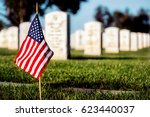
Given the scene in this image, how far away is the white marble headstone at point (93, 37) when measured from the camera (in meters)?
26.5

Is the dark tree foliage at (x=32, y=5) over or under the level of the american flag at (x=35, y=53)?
over

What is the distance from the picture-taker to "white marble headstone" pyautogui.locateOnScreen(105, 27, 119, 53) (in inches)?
1270

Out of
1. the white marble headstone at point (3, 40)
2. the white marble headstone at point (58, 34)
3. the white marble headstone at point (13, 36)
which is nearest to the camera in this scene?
the white marble headstone at point (58, 34)

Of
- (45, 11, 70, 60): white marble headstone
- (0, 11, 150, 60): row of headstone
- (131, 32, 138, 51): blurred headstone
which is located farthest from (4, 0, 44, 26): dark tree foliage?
(45, 11, 70, 60): white marble headstone

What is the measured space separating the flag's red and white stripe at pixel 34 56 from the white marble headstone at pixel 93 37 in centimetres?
1894

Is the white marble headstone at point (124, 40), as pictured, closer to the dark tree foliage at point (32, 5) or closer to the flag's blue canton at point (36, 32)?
the dark tree foliage at point (32, 5)

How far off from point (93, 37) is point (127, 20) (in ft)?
125

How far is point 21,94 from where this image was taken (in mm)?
8383

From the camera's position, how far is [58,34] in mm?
19922

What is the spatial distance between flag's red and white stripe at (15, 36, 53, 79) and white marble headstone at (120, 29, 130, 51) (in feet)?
101

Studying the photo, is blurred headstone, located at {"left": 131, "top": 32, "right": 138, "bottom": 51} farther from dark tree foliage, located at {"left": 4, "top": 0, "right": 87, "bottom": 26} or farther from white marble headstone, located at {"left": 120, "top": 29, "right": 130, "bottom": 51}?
dark tree foliage, located at {"left": 4, "top": 0, "right": 87, "bottom": 26}

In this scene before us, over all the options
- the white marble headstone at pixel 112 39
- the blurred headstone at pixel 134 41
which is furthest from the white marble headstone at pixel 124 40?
the white marble headstone at pixel 112 39

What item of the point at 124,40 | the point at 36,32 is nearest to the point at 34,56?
the point at 36,32

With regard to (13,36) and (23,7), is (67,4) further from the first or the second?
(13,36)
